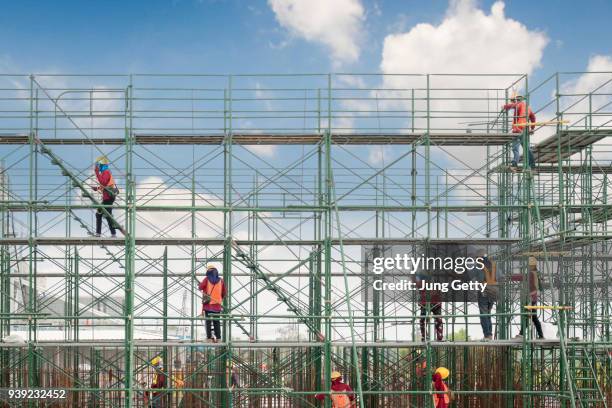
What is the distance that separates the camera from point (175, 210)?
20.0 m

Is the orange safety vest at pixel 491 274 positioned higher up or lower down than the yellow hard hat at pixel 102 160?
lower down

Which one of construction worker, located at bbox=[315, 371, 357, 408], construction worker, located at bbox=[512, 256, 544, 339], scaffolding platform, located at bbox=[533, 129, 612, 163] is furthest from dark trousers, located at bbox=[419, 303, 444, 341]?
scaffolding platform, located at bbox=[533, 129, 612, 163]

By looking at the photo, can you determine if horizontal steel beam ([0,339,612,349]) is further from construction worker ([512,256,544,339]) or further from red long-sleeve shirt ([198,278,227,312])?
red long-sleeve shirt ([198,278,227,312])

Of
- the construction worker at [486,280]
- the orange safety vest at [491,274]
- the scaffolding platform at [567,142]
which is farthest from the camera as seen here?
the orange safety vest at [491,274]

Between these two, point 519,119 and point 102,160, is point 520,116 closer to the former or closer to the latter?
point 519,119

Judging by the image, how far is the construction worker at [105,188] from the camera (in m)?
20.3

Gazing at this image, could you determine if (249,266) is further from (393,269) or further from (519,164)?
(519,164)

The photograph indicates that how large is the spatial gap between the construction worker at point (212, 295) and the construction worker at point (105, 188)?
2424 mm

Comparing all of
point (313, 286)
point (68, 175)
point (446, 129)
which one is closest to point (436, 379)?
point (313, 286)

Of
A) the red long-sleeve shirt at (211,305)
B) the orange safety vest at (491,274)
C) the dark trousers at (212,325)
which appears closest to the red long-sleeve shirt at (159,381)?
the dark trousers at (212,325)

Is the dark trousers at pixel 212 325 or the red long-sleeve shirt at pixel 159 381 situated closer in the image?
the dark trousers at pixel 212 325

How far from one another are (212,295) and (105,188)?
343 centimetres

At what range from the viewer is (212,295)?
19531 mm

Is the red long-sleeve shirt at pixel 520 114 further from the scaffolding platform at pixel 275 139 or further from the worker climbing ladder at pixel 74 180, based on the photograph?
the worker climbing ladder at pixel 74 180
